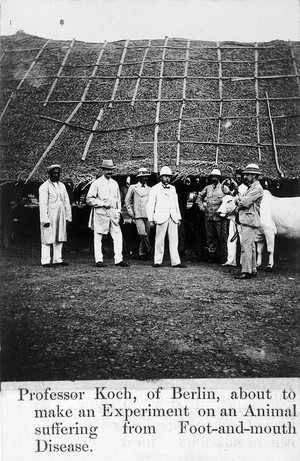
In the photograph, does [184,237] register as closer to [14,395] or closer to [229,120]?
[229,120]

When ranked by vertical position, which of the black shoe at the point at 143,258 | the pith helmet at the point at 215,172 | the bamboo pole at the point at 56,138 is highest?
the bamboo pole at the point at 56,138

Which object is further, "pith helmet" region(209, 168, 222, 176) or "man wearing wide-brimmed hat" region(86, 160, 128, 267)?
"pith helmet" region(209, 168, 222, 176)

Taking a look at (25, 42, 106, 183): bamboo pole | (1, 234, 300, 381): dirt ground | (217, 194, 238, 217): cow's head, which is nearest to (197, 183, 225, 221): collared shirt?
(217, 194, 238, 217): cow's head

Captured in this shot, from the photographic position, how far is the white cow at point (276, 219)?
752 centimetres

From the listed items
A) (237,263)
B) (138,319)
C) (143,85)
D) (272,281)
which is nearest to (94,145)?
(143,85)

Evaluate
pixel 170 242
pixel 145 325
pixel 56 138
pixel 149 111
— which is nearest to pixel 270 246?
pixel 170 242

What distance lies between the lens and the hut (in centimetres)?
895

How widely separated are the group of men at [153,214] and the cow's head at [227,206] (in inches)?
5.8

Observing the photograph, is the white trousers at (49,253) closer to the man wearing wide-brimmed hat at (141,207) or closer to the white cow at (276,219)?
the man wearing wide-brimmed hat at (141,207)

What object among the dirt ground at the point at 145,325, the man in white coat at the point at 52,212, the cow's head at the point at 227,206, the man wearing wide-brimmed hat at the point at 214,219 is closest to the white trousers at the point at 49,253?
the man in white coat at the point at 52,212

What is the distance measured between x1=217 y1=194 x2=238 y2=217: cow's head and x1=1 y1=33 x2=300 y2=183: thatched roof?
92cm

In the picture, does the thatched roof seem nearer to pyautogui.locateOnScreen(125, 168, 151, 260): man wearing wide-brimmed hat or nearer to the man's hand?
pyautogui.locateOnScreen(125, 168, 151, 260): man wearing wide-brimmed hat

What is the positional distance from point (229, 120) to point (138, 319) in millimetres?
5751

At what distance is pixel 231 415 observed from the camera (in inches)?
161
